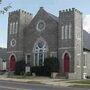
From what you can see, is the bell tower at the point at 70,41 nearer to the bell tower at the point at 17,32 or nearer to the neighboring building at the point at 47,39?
the neighboring building at the point at 47,39

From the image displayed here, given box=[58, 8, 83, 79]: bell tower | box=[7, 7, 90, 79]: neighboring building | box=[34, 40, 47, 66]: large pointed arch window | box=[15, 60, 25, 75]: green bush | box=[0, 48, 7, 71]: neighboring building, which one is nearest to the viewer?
box=[58, 8, 83, 79]: bell tower

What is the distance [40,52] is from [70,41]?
7169 mm

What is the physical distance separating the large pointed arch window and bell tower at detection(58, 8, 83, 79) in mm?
3932

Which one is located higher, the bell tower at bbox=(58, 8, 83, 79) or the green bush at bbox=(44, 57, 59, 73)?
the bell tower at bbox=(58, 8, 83, 79)

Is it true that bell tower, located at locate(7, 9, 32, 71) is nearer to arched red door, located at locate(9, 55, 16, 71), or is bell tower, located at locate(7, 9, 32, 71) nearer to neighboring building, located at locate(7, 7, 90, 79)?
neighboring building, located at locate(7, 7, 90, 79)

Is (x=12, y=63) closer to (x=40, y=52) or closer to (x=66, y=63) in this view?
(x=40, y=52)

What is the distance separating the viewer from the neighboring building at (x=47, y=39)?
47.2m

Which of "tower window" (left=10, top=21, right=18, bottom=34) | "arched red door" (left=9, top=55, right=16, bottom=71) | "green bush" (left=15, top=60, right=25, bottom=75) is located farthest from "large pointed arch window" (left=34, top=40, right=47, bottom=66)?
"tower window" (left=10, top=21, right=18, bottom=34)

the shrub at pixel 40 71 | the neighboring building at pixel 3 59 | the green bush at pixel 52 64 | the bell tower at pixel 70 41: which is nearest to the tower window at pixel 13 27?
the shrub at pixel 40 71

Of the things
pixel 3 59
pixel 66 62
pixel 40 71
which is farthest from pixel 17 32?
pixel 3 59

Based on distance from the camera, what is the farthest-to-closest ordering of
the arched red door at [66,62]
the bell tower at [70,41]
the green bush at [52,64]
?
the green bush at [52,64]
the arched red door at [66,62]
the bell tower at [70,41]

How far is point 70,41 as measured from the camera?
47375 millimetres

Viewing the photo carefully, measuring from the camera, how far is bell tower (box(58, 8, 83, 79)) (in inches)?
1837

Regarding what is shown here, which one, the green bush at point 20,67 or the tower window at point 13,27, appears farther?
the tower window at point 13,27
